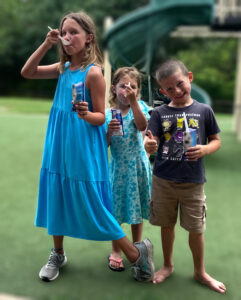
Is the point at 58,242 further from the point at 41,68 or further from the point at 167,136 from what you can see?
the point at 41,68

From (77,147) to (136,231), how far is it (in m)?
0.78

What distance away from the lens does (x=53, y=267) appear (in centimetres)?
238

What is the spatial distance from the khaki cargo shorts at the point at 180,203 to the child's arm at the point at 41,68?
91 centimetres

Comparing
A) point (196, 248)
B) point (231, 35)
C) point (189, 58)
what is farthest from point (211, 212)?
point (189, 58)

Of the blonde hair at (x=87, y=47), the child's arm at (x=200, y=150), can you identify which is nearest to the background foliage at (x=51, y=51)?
the blonde hair at (x=87, y=47)

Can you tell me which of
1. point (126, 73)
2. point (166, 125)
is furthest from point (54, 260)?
point (126, 73)

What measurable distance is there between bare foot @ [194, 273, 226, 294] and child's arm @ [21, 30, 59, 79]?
1.58 meters

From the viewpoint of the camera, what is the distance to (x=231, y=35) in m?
8.67

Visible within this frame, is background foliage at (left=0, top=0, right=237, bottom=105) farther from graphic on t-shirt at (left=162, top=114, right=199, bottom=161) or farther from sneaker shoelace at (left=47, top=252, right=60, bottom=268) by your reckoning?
graphic on t-shirt at (left=162, top=114, right=199, bottom=161)

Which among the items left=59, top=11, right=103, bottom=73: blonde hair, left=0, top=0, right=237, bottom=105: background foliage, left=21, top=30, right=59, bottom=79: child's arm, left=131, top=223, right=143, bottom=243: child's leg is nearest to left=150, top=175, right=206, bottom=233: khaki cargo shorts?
left=131, top=223, right=143, bottom=243: child's leg

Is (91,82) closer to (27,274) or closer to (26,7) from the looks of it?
(27,274)

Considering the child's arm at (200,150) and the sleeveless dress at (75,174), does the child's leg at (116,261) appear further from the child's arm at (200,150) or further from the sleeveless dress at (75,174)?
the child's arm at (200,150)

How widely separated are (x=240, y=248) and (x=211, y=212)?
83cm

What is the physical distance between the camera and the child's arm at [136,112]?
2.08 meters
